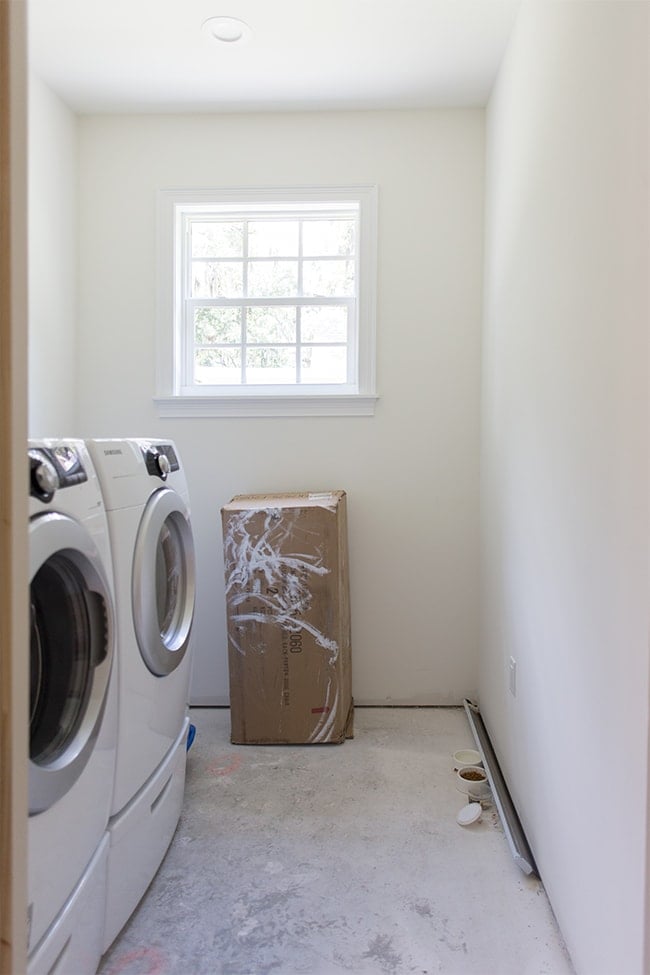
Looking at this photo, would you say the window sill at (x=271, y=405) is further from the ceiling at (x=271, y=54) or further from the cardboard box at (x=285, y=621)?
the ceiling at (x=271, y=54)

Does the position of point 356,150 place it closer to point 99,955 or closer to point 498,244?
point 498,244

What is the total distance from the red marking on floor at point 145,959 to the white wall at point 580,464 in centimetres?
88

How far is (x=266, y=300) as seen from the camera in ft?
9.18

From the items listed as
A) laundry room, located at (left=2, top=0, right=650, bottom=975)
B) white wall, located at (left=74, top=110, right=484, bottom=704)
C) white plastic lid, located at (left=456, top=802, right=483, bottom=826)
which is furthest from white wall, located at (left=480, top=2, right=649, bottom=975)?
white wall, located at (left=74, top=110, right=484, bottom=704)

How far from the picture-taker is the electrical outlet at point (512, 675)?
191 centimetres

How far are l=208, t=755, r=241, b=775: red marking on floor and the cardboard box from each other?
111 mm

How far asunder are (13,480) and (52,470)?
498 mm

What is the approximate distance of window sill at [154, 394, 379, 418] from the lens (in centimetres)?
269

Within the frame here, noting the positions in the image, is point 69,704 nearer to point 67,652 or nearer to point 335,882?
point 67,652

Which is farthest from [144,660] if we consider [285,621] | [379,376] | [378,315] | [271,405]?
[378,315]

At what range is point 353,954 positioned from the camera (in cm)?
139

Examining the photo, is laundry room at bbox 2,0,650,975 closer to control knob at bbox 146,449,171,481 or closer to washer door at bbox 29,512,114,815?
control knob at bbox 146,449,171,481

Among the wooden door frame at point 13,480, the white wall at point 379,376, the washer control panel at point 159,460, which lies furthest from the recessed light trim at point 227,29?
the wooden door frame at point 13,480

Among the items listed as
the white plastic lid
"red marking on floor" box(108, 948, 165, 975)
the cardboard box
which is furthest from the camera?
the cardboard box
